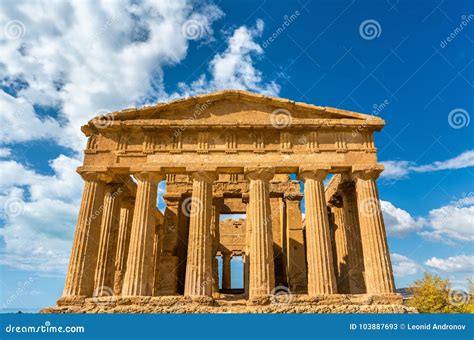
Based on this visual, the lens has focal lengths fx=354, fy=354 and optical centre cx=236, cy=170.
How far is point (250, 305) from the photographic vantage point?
46.4ft

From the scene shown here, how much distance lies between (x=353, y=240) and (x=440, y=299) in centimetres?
1646

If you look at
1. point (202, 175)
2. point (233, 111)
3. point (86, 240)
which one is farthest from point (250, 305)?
point (233, 111)

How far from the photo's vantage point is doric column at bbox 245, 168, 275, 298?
14.8m

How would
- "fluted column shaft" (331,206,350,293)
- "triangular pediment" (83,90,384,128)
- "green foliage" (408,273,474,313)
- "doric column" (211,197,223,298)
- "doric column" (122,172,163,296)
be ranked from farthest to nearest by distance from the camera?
"green foliage" (408,273,474,313), "doric column" (211,197,223,298), "fluted column shaft" (331,206,350,293), "triangular pediment" (83,90,384,128), "doric column" (122,172,163,296)

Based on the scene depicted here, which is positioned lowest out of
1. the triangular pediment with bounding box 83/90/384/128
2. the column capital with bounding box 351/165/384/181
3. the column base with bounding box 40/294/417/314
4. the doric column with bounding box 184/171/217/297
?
the column base with bounding box 40/294/417/314

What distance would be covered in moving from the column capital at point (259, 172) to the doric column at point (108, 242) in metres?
7.20

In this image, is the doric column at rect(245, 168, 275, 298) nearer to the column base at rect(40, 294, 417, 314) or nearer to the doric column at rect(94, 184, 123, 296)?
the column base at rect(40, 294, 417, 314)

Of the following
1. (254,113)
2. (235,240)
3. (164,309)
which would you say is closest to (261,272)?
(164,309)

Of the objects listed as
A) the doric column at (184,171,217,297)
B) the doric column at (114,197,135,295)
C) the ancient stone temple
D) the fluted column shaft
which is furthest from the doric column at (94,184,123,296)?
the fluted column shaft

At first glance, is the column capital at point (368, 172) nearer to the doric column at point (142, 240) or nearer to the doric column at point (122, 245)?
the doric column at point (142, 240)

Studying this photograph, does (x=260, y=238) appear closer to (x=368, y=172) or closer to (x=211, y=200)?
(x=211, y=200)

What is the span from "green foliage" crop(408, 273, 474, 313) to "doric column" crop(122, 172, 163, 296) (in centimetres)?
2233

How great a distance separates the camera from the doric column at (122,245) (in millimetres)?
A: 19281

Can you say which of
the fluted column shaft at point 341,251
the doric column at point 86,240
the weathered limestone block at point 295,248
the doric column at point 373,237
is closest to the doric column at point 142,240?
the doric column at point 86,240
